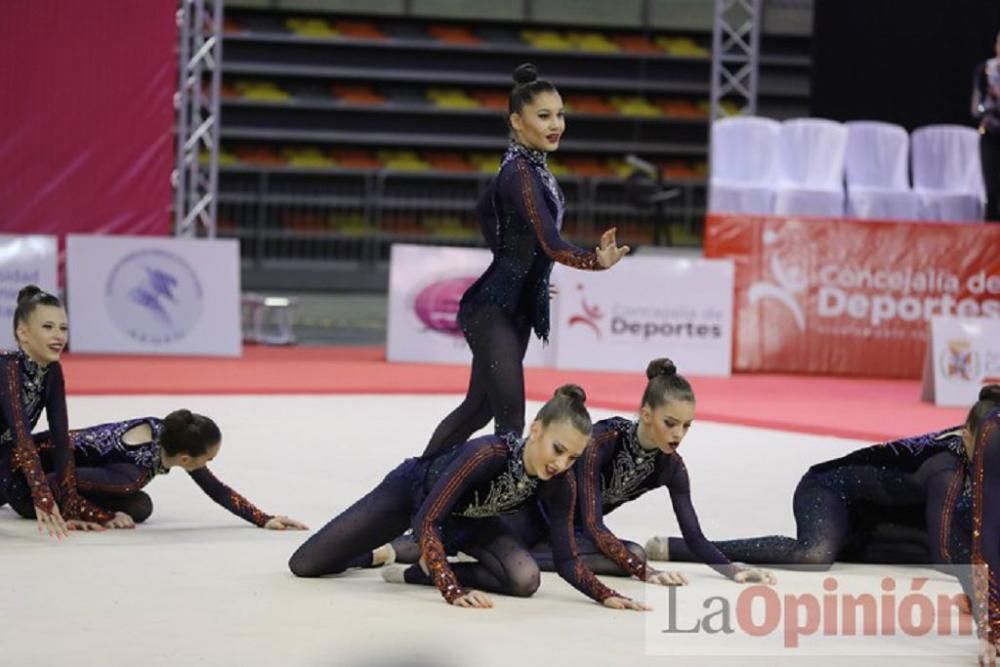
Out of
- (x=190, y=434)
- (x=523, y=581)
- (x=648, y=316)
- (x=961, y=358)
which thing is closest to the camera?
(x=523, y=581)

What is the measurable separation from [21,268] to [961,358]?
578 centimetres

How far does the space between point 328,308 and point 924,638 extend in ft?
39.7

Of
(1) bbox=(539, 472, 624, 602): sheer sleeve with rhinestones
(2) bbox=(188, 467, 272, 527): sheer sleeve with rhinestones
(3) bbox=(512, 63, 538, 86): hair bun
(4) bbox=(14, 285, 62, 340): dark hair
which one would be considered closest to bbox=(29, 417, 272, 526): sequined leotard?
(2) bbox=(188, 467, 272, 527): sheer sleeve with rhinestones

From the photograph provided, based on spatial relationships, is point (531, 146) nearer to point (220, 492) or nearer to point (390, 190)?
point (220, 492)

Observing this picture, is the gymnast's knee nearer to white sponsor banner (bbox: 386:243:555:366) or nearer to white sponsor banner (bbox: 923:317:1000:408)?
white sponsor banner (bbox: 923:317:1000:408)

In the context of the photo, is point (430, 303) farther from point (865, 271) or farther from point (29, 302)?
point (29, 302)

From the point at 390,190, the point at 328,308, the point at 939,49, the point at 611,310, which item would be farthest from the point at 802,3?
the point at 611,310

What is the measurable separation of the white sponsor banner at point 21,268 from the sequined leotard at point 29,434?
5.50 m

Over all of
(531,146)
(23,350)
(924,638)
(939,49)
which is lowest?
(924,638)

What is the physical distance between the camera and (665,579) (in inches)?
182

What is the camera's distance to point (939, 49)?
1470 centimetres

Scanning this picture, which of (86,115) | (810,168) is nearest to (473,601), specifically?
(86,115)

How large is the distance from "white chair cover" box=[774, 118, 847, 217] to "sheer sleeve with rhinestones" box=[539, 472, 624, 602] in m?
8.68

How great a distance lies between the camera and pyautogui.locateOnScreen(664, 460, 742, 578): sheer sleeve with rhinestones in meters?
4.60
